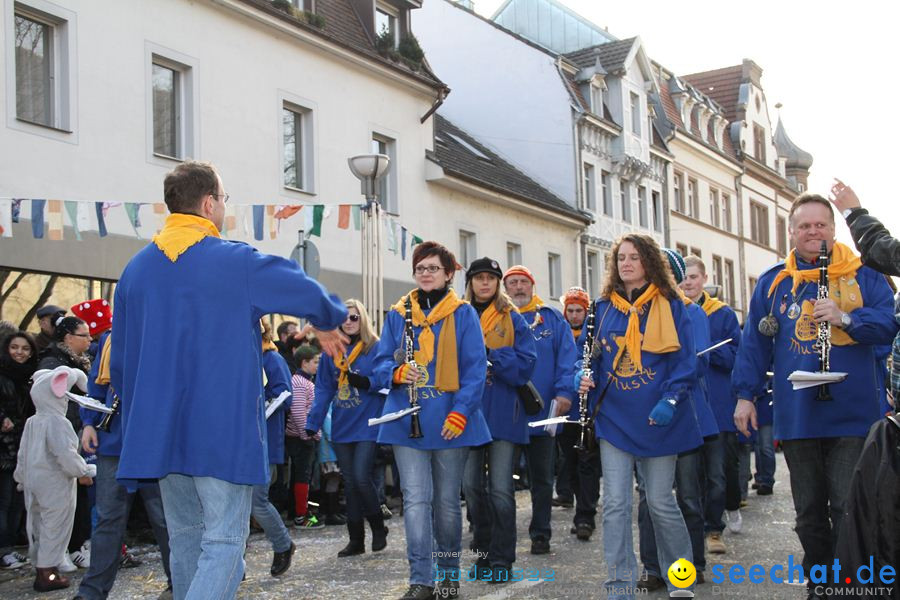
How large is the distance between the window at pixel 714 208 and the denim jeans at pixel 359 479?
127ft

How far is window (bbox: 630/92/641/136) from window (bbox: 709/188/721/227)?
28.5ft

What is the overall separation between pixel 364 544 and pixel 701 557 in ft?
10.5

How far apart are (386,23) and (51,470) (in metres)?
17.6

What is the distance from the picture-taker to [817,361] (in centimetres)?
589

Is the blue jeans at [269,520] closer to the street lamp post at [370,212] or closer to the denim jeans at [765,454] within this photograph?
A: the street lamp post at [370,212]

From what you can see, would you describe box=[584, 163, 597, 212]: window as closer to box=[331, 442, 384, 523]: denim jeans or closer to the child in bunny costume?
box=[331, 442, 384, 523]: denim jeans

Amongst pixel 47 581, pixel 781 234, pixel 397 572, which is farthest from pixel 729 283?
pixel 47 581

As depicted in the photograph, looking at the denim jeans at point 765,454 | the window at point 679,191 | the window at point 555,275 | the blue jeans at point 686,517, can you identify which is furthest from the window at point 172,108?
the window at point 679,191

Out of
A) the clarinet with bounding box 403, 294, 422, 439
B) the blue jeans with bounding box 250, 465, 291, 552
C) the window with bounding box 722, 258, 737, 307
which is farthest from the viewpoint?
the window with bounding box 722, 258, 737, 307

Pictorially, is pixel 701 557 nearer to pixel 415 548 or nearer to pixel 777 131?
pixel 415 548

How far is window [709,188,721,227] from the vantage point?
46.1 m

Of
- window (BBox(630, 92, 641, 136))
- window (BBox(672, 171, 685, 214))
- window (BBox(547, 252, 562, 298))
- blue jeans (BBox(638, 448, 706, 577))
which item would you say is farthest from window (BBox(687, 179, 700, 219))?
blue jeans (BBox(638, 448, 706, 577))

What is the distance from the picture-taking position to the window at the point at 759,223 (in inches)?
2003

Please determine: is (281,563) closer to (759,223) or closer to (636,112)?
(636,112)
